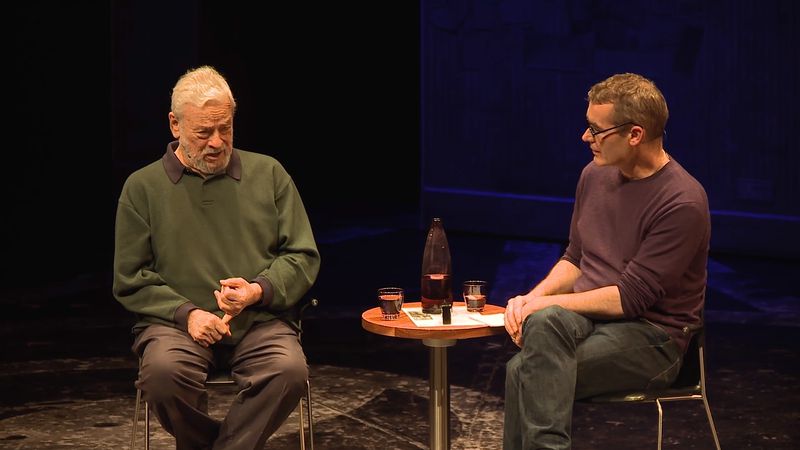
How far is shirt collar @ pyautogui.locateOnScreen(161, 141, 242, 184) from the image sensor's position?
3764 millimetres

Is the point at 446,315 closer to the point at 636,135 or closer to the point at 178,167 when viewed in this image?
the point at 636,135

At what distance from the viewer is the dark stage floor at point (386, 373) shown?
15.0ft

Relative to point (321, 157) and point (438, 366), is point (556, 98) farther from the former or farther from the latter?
point (438, 366)

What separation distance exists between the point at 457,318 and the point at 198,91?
99 cm

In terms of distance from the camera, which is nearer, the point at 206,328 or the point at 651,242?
the point at 651,242

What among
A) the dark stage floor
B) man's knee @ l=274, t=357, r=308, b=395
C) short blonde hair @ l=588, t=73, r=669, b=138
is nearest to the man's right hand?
man's knee @ l=274, t=357, r=308, b=395

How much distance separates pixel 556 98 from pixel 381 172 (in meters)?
3.50

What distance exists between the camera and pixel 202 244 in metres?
3.72

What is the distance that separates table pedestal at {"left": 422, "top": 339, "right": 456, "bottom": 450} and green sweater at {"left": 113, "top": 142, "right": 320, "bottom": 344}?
474 millimetres

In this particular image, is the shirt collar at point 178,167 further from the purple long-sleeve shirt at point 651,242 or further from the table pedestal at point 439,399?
the purple long-sleeve shirt at point 651,242

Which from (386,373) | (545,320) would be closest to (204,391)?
(545,320)

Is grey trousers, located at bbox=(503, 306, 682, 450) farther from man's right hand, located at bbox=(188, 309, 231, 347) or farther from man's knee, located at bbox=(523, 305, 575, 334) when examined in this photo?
man's right hand, located at bbox=(188, 309, 231, 347)

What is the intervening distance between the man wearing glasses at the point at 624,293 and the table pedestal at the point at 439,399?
0.21 metres

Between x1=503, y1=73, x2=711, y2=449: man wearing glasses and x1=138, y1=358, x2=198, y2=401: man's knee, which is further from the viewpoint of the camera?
x1=138, y1=358, x2=198, y2=401: man's knee
